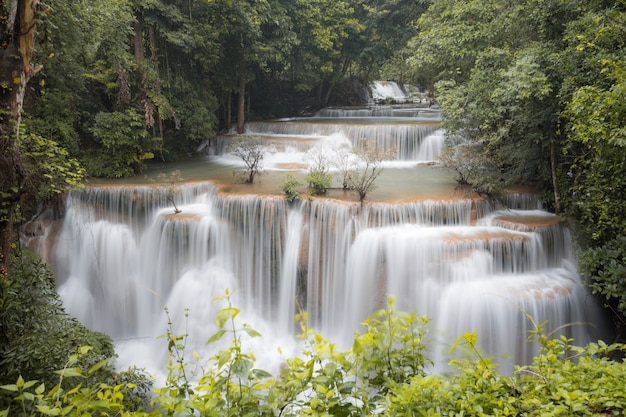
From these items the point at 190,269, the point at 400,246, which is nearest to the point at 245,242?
the point at 190,269

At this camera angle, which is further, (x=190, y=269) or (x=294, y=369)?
(x=190, y=269)

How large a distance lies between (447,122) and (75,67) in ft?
32.7

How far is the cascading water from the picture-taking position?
758 cm

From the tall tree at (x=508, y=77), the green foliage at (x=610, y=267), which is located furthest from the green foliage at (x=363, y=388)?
the tall tree at (x=508, y=77)

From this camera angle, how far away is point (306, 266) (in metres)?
8.89

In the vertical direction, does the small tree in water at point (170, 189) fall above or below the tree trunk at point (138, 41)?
below

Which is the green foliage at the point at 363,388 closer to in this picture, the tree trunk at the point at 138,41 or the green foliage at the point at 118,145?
the green foliage at the point at 118,145

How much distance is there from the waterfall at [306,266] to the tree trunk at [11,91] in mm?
3044

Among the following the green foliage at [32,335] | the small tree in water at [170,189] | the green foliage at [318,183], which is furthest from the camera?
the small tree in water at [170,189]

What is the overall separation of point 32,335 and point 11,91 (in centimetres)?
290

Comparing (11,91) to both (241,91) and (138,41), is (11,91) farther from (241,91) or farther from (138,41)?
(241,91)

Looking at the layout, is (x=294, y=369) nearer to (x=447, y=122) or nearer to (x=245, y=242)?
(x=245, y=242)

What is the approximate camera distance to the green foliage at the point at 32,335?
4004 mm

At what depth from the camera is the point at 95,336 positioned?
6598mm
